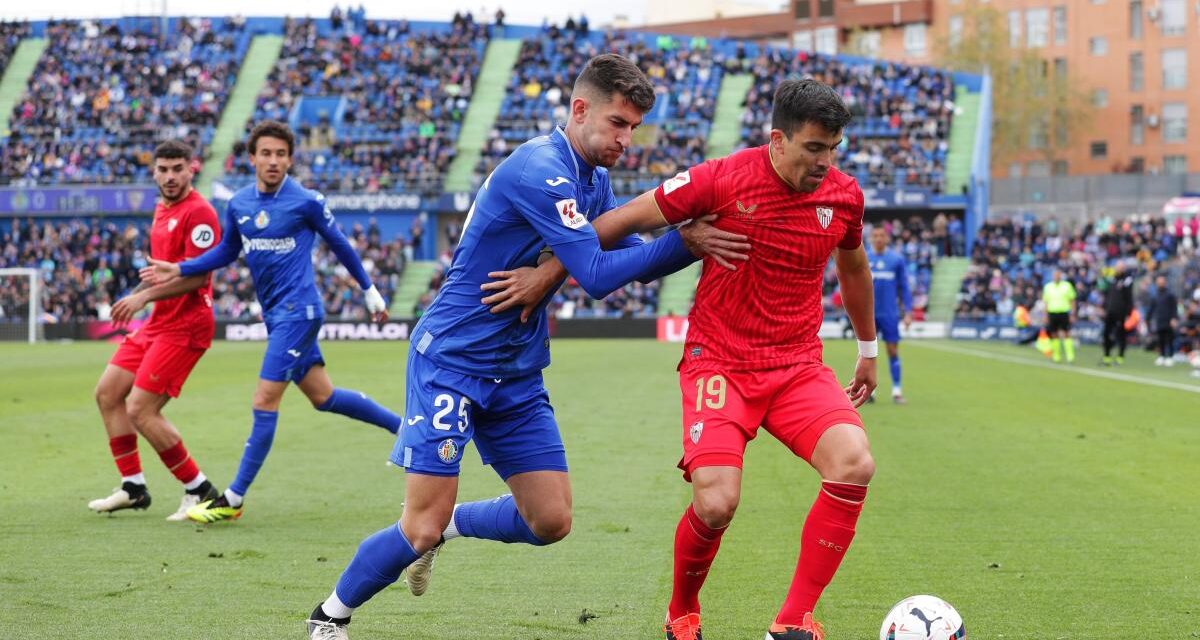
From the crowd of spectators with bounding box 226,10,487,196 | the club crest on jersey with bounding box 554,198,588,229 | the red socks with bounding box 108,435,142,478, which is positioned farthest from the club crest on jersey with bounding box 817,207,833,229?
the crowd of spectators with bounding box 226,10,487,196

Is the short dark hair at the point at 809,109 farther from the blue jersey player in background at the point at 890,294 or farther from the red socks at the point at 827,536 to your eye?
the blue jersey player in background at the point at 890,294

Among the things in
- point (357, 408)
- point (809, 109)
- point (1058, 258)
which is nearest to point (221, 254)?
point (357, 408)

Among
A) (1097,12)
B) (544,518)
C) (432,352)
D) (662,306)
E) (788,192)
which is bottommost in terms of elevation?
(662,306)

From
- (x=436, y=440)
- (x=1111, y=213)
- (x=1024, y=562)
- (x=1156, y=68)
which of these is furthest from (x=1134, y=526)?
(x=1156, y=68)

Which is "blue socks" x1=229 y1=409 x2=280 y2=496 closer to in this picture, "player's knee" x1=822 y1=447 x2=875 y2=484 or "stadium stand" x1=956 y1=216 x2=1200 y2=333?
"player's knee" x1=822 y1=447 x2=875 y2=484

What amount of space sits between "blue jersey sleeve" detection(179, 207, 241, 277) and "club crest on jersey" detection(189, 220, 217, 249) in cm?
14

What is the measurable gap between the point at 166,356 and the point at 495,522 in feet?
12.1

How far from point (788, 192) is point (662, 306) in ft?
127

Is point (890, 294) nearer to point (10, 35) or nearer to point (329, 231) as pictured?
point (329, 231)

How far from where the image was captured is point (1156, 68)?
75312 millimetres

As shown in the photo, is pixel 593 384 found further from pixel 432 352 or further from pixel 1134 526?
pixel 432 352

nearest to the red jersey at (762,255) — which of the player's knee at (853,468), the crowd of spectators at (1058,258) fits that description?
the player's knee at (853,468)

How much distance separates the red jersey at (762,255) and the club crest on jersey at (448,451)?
1.03 m

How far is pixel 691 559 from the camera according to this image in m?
5.10
